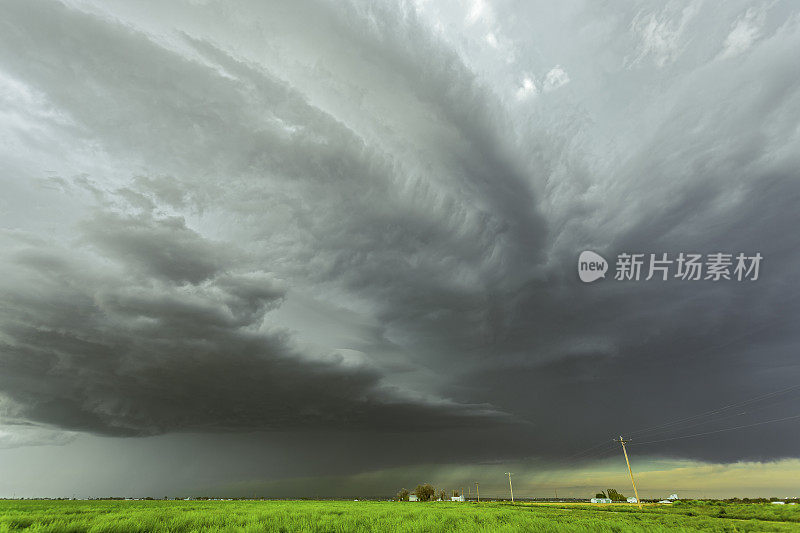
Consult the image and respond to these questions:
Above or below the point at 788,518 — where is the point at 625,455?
above

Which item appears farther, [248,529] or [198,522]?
[198,522]

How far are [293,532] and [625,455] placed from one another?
71833 mm

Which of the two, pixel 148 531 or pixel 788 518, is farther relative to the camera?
pixel 788 518

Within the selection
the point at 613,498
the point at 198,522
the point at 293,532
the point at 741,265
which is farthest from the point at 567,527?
the point at 613,498

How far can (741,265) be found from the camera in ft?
108

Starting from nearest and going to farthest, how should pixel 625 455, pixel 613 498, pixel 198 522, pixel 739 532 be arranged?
1. pixel 198 522
2. pixel 739 532
3. pixel 625 455
4. pixel 613 498

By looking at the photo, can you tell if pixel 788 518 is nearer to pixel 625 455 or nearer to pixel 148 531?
pixel 625 455

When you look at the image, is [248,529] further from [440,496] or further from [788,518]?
[440,496]

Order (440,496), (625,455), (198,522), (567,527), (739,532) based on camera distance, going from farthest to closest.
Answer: (440,496) < (625,455) < (739,532) < (198,522) < (567,527)

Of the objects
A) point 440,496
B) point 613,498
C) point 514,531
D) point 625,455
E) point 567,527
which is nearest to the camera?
point 514,531

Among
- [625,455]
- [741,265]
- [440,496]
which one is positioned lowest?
[440,496]

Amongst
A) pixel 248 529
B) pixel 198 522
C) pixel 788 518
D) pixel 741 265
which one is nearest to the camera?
pixel 248 529

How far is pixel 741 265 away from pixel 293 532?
40588 millimetres

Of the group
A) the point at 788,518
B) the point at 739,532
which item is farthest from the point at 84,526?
the point at 788,518
